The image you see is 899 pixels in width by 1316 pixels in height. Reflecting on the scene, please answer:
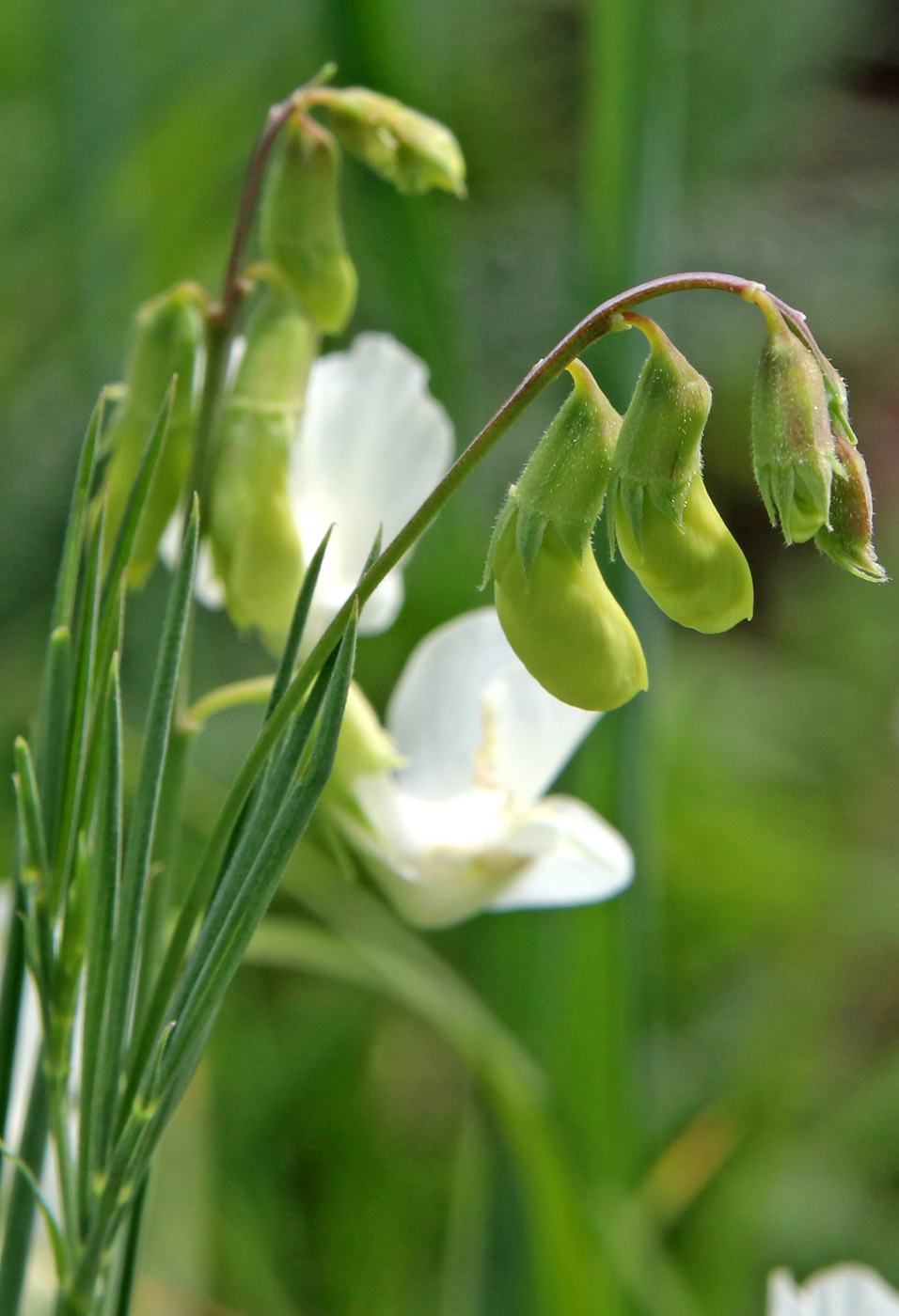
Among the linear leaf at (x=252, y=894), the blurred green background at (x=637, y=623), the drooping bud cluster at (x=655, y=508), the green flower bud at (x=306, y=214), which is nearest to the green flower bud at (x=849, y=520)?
the drooping bud cluster at (x=655, y=508)

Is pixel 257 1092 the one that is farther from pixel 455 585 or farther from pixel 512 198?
pixel 512 198

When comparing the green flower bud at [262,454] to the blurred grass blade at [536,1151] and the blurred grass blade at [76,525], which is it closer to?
the blurred grass blade at [76,525]

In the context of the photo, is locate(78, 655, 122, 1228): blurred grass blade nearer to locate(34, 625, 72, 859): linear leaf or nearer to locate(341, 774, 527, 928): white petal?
locate(34, 625, 72, 859): linear leaf

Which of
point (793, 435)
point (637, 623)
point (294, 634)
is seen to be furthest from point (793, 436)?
point (637, 623)

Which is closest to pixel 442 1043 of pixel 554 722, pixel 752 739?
pixel 752 739

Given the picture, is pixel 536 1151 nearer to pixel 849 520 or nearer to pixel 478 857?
pixel 478 857

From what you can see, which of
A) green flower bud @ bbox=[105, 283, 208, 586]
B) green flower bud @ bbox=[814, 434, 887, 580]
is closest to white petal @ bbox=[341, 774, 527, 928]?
green flower bud @ bbox=[105, 283, 208, 586]
